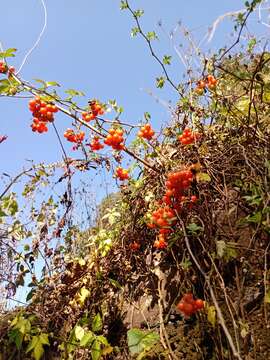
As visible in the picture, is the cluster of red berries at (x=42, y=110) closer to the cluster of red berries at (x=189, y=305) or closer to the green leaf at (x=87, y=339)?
the green leaf at (x=87, y=339)

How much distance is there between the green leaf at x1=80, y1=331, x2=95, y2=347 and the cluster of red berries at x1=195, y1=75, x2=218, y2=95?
6.99ft

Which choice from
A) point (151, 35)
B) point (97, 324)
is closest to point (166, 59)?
point (151, 35)

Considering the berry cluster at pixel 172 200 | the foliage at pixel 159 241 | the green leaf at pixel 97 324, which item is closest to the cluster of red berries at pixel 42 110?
the foliage at pixel 159 241

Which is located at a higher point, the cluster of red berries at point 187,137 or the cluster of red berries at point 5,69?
the cluster of red berries at point 5,69

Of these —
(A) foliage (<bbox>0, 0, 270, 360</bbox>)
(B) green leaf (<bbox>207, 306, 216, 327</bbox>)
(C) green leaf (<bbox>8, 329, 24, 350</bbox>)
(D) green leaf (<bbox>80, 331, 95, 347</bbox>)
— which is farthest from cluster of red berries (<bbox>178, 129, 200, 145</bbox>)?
(C) green leaf (<bbox>8, 329, 24, 350</bbox>)

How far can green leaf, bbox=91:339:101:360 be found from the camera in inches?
88.8

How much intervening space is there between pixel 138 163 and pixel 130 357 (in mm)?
1478

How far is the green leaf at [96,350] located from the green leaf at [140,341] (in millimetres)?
317

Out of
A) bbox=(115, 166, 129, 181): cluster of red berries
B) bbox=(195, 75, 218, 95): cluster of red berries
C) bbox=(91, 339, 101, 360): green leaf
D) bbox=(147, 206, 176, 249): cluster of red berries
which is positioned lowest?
bbox=(91, 339, 101, 360): green leaf

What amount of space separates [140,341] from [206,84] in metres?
2.24

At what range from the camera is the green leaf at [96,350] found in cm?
226

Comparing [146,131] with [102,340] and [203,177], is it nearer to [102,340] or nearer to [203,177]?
[203,177]

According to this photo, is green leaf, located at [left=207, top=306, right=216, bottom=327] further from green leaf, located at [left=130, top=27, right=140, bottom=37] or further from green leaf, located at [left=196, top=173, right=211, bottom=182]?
green leaf, located at [left=130, top=27, right=140, bottom=37]

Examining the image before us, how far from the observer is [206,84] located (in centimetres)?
337
